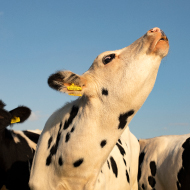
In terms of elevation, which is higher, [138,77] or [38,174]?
[138,77]

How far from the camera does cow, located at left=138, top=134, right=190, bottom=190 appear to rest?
7617 millimetres

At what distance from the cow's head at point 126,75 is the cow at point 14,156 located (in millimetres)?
1781

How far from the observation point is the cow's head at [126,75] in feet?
12.6

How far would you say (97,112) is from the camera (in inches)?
156

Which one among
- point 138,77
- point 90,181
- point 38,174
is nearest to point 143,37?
point 138,77

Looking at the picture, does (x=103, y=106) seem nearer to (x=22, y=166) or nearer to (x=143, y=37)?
(x=143, y=37)

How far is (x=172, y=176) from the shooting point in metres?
7.84

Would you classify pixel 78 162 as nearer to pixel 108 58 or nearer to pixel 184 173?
pixel 108 58

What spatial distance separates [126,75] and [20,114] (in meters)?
2.92

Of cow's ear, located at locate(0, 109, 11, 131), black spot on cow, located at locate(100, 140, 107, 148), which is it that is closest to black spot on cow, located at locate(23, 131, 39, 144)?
cow's ear, located at locate(0, 109, 11, 131)

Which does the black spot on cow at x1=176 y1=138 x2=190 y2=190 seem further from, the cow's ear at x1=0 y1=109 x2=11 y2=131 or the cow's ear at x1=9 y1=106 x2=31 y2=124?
the cow's ear at x1=0 y1=109 x2=11 y2=131

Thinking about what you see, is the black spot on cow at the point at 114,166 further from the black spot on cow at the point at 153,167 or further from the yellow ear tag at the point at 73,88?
the black spot on cow at the point at 153,167

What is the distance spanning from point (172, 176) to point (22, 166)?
13.3ft

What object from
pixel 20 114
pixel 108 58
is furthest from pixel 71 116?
pixel 20 114
